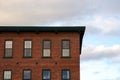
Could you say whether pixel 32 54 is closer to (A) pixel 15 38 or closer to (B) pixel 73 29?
(A) pixel 15 38

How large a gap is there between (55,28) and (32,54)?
4.66 meters

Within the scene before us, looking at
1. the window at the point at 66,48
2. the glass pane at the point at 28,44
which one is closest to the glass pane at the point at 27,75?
the glass pane at the point at 28,44

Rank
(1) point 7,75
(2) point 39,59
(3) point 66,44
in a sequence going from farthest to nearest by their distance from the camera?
(3) point 66,44
(2) point 39,59
(1) point 7,75

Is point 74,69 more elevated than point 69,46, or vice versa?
point 69,46

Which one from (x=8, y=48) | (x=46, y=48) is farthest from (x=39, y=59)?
(x=8, y=48)

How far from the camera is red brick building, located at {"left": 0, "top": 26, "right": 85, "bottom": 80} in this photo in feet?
163

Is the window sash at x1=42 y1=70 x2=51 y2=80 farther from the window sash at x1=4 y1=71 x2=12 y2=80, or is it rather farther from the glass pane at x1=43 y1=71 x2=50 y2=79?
the window sash at x1=4 y1=71 x2=12 y2=80

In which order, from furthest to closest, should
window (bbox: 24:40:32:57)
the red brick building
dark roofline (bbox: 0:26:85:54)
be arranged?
window (bbox: 24:40:32:57)
dark roofline (bbox: 0:26:85:54)
the red brick building

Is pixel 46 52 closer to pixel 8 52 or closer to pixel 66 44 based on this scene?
pixel 66 44

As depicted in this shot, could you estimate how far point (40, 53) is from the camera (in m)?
50.4

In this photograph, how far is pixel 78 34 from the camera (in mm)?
50562

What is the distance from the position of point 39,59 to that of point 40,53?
2.70 ft

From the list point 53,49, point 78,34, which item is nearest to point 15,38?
point 53,49

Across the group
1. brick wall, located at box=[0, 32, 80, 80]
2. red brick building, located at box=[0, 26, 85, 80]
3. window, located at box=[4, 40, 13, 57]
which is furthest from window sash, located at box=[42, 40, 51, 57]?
window, located at box=[4, 40, 13, 57]
